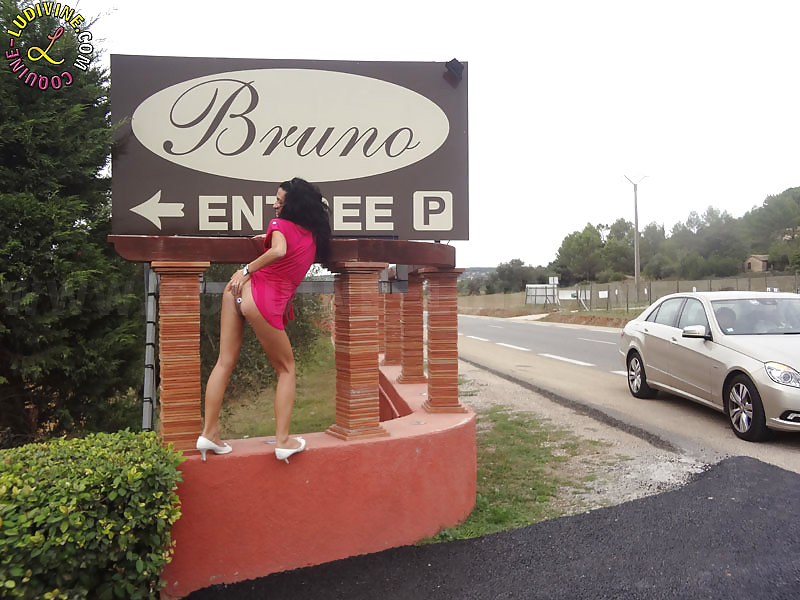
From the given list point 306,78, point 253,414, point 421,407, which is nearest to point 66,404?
point 421,407

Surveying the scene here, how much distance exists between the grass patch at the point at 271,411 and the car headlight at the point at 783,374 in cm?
576

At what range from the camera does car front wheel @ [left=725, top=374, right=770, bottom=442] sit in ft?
20.3

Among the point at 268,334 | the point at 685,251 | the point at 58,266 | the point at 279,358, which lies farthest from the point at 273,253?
the point at 685,251

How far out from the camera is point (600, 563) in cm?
353

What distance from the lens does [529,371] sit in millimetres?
13281

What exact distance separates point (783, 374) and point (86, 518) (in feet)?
19.4

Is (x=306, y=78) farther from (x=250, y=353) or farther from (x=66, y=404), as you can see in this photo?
(x=250, y=353)

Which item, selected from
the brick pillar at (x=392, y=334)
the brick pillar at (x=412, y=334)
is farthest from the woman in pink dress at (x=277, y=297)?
the brick pillar at (x=392, y=334)

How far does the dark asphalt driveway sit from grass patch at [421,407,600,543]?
229mm

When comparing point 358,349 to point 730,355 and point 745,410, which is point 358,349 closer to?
point 745,410

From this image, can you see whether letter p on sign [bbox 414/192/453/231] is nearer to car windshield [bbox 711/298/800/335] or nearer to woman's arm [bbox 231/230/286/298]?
woman's arm [bbox 231/230/286/298]

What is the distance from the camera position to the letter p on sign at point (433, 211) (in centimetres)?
483

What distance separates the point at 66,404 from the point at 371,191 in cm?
284

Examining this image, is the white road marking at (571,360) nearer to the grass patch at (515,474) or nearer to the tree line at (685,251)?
the grass patch at (515,474)
